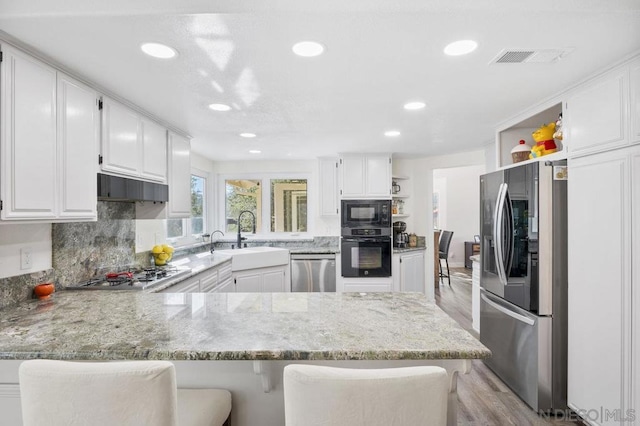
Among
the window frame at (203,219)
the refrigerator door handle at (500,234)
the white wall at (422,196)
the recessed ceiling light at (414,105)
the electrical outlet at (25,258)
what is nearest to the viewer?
the electrical outlet at (25,258)

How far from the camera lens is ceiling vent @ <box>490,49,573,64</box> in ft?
5.37

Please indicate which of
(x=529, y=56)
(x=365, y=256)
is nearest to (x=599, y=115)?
(x=529, y=56)

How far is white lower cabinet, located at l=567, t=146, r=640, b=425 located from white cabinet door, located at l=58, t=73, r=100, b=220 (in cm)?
310

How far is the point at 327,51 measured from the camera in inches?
64.7

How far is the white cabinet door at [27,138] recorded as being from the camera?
59.6 inches

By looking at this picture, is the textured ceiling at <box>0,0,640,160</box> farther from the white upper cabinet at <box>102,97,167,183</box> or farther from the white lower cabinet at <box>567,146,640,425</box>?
the white lower cabinet at <box>567,146,640,425</box>

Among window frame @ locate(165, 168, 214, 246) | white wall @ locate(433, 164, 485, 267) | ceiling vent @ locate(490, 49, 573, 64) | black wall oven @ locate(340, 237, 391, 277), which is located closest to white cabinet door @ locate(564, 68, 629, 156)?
ceiling vent @ locate(490, 49, 573, 64)

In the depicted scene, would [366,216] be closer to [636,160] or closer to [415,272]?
[415,272]

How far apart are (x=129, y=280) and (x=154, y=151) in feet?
3.59

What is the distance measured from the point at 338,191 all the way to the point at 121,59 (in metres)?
3.46

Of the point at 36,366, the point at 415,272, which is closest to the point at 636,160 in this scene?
the point at 36,366

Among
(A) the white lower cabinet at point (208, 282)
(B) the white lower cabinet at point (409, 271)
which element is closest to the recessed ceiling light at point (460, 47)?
(A) the white lower cabinet at point (208, 282)

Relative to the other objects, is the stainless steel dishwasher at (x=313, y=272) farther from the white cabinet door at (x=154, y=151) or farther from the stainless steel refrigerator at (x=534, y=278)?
the stainless steel refrigerator at (x=534, y=278)

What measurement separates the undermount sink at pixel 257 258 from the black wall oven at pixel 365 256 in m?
0.85
